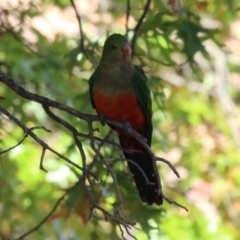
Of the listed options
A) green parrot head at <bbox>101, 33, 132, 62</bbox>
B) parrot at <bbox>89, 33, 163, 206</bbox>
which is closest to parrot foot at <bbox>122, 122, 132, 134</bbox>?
parrot at <bbox>89, 33, 163, 206</bbox>

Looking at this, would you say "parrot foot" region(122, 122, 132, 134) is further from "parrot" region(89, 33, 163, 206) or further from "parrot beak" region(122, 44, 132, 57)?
"parrot beak" region(122, 44, 132, 57)

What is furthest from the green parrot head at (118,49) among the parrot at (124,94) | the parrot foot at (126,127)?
the parrot foot at (126,127)

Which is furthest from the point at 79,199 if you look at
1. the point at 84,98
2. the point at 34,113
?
the point at 34,113

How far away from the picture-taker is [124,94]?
10.5 feet

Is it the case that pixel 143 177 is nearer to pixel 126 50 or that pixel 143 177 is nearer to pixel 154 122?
pixel 126 50

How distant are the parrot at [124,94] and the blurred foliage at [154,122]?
11.7 inches

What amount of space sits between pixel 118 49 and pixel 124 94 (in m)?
0.22

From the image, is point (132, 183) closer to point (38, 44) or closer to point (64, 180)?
point (64, 180)

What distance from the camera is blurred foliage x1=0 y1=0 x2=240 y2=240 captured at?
3.75m

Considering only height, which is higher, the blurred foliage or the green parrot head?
the blurred foliage

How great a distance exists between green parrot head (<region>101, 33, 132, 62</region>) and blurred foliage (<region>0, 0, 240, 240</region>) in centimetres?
36

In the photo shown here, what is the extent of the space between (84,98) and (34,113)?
43.6 inches

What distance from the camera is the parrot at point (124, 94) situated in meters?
3.17

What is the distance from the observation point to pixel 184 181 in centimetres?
574
